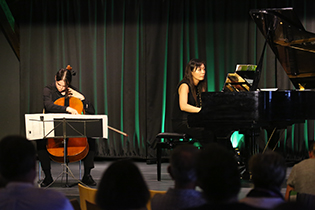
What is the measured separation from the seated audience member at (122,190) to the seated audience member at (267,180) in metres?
0.42

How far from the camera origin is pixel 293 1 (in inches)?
239

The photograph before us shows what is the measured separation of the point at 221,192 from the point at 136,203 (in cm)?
30

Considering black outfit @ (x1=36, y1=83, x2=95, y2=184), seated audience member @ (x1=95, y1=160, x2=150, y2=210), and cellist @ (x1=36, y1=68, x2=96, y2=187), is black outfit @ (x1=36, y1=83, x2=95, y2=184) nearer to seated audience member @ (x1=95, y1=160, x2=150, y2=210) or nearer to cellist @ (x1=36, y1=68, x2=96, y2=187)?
cellist @ (x1=36, y1=68, x2=96, y2=187)

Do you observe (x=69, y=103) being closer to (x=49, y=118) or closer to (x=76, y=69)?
(x=49, y=118)

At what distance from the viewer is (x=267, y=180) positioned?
5.35 feet

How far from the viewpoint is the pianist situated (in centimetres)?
437

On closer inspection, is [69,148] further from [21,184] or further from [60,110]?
[21,184]

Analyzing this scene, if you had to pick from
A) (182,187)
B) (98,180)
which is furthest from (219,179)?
(98,180)

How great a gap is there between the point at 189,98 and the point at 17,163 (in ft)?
9.91

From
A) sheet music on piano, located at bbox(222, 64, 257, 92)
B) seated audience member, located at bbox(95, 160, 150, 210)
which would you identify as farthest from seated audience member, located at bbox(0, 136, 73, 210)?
sheet music on piano, located at bbox(222, 64, 257, 92)

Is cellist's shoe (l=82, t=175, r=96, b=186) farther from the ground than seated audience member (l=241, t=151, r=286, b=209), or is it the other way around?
seated audience member (l=241, t=151, r=286, b=209)

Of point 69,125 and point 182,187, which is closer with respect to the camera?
point 182,187

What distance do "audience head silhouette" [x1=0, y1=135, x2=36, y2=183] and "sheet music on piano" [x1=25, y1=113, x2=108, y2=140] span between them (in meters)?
2.15

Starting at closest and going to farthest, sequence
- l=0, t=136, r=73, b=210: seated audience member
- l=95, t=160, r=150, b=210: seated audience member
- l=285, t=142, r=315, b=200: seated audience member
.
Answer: l=95, t=160, r=150, b=210: seated audience member < l=0, t=136, r=73, b=210: seated audience member < l=285, t=142, r=315, b=200: seated audience member
